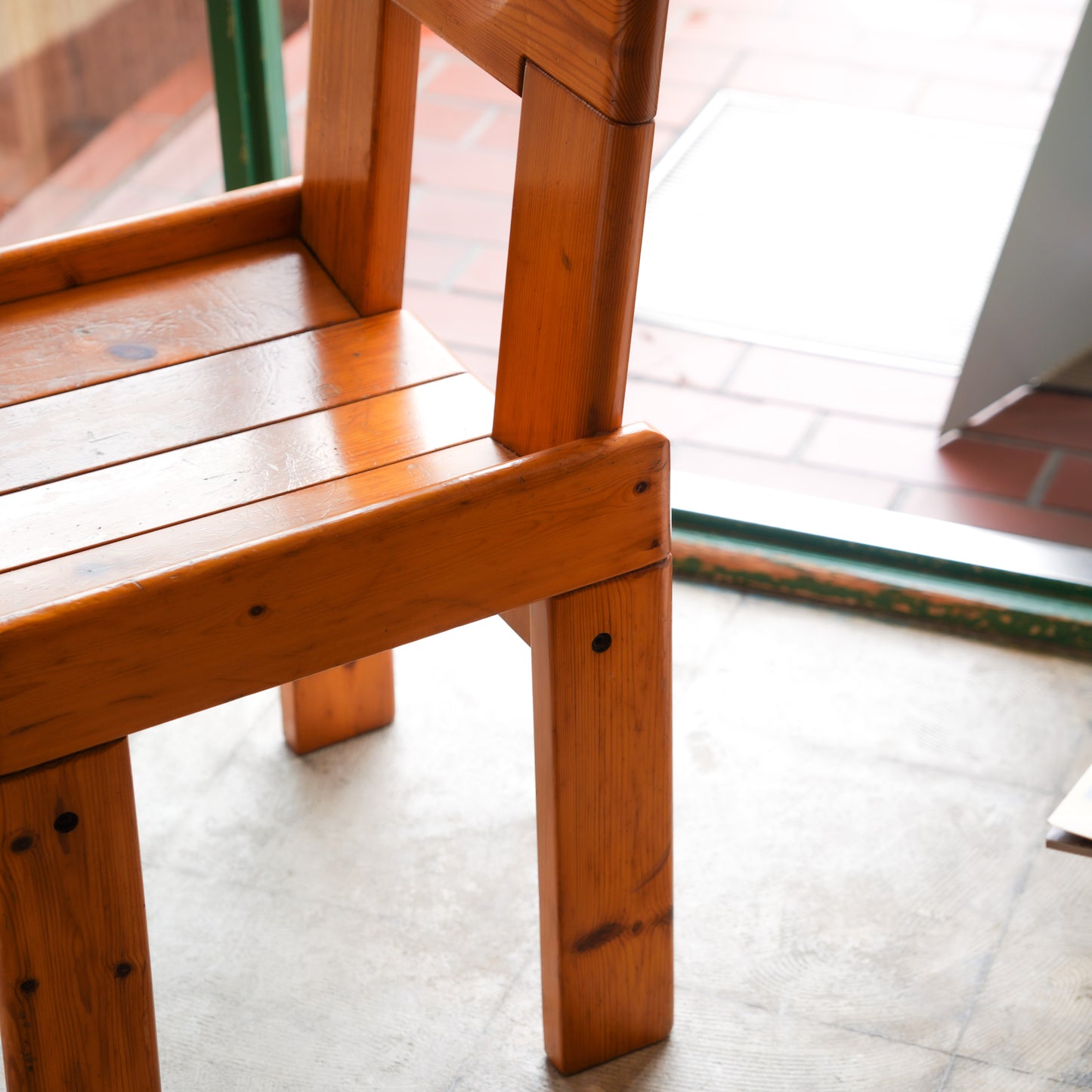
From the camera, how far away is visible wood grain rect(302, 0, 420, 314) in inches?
43.8

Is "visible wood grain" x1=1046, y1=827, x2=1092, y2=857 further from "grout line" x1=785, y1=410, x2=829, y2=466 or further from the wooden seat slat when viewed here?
"grout line" x1=785, y1=410, x2=829, y2=466

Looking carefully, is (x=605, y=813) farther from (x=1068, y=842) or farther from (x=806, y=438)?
(x=806, y=438)

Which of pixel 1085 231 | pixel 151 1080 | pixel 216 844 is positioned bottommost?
pixel 216 844

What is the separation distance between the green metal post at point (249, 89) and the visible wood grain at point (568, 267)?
0.94m

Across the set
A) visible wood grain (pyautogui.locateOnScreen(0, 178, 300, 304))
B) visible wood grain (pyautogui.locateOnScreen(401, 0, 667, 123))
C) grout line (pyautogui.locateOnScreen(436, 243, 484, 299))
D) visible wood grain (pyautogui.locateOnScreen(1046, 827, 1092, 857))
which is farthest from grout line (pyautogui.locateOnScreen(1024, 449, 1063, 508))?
visible wood grain (pyautogui.locateOnScreen(401, 0, 667, 123))

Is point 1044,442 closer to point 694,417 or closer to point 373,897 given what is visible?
point 694,417

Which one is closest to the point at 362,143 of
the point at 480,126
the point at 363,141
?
the point at 363,141

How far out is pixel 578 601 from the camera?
3.27 ft

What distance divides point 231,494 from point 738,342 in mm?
1388

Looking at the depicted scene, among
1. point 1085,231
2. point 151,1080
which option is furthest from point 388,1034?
point 1085,231

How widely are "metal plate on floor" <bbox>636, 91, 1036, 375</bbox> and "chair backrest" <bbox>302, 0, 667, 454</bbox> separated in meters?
1.17

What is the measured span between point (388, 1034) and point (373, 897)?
0.16 meters

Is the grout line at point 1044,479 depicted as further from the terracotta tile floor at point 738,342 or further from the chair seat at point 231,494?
the chair seat at point 231,494

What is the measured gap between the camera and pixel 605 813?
1.09m
